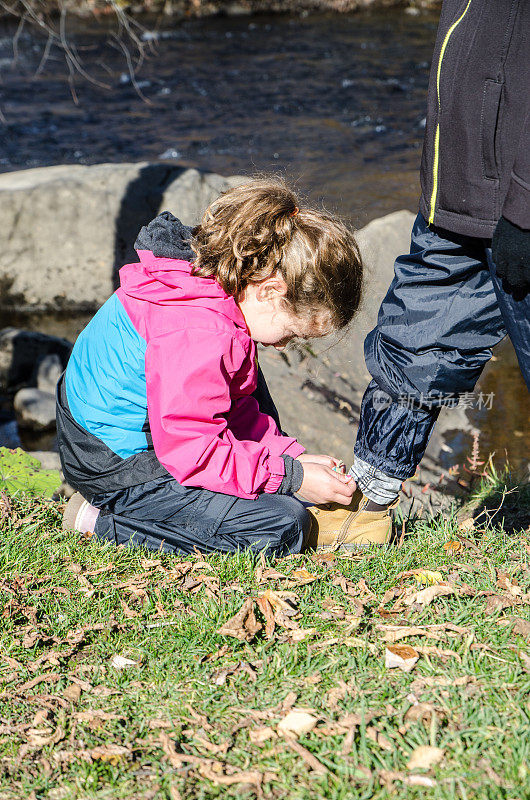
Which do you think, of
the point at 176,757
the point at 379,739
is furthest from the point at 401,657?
the point at 176,757

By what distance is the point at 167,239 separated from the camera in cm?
299

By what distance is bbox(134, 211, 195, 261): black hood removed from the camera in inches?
116

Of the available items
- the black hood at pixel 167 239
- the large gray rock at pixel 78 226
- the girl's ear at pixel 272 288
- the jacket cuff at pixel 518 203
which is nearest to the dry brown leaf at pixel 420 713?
the jacket cuff at pixel 518 203

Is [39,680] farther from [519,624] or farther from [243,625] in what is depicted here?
[519,624]

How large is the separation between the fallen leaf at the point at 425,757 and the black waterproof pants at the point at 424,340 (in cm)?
129

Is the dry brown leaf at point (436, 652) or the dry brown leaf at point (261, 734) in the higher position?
the dry brown leaf at point (436, 652)

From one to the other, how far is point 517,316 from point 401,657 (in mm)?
1150

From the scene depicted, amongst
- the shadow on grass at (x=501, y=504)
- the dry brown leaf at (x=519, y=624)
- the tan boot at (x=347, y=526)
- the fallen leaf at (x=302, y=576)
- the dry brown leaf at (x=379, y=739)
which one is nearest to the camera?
the dry brown leaf at (x=379, y=739)

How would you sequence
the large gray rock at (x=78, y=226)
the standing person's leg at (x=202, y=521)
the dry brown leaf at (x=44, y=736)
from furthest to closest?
the large gray rock at (x=78, y=226), the standing person's leg at (x=202, y=521), the dry brown leaf at (x=44, y=736)

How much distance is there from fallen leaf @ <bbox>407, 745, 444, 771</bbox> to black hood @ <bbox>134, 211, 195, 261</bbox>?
1857 mm

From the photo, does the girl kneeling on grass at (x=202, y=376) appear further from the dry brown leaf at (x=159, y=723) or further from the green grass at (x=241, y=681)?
the dry brown leaf at (x=159, y=723)

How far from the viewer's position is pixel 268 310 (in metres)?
2.98

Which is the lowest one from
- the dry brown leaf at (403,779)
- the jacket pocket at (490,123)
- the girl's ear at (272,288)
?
the dry brown leaf at (403,779)

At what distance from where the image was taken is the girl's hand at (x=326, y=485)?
3068 millimetres
